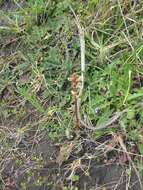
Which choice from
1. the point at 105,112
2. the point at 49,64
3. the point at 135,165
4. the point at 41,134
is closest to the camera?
the point at 135,165

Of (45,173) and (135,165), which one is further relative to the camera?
(45,173)

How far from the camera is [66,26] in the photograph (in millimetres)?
2328

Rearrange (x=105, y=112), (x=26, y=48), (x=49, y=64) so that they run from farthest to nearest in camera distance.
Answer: (x=26, y=48), (x=49, y=64), (x=105, y=112)

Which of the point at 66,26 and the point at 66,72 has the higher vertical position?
the point at 66,26

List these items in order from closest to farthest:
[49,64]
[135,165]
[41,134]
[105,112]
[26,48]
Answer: [135,165] < [105,112] < [41,134] < [49,64] < [26,48]

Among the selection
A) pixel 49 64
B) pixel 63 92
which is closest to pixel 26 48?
pixel 49 64

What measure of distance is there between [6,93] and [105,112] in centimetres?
61

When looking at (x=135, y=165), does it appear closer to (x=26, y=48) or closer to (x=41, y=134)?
(x=41, y=134)

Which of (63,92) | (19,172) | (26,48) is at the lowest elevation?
(19,172)

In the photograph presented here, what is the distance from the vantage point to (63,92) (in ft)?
7.07

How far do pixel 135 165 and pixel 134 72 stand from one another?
→ 43cm

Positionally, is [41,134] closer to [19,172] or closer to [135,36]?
[19,172]

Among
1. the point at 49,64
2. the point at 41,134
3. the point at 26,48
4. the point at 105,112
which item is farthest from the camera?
the point at 26,48

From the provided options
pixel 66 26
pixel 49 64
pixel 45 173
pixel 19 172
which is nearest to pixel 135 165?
pixel 45 173
